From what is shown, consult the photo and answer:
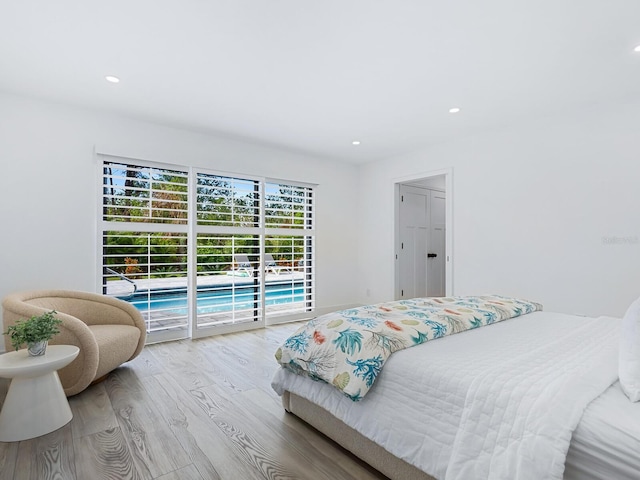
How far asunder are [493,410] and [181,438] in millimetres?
1673

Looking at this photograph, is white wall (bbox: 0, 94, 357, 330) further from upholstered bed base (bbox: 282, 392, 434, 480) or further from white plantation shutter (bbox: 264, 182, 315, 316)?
upholstered bed base (bbox: 282, 392, 434, 480)

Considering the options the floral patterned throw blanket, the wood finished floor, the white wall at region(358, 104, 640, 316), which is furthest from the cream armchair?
the white wall at region(358, 104, 640, 316)

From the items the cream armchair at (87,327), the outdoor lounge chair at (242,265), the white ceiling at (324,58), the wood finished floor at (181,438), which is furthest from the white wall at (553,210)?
the cream armchair at (87,327)

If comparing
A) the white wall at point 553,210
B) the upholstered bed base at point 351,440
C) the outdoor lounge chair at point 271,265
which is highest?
the white wall at point 553,210

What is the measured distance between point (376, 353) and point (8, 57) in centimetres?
337

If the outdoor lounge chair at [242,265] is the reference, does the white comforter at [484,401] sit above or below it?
below

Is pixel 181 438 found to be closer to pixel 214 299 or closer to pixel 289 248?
pixel 214 299

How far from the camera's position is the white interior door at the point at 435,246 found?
232 inches

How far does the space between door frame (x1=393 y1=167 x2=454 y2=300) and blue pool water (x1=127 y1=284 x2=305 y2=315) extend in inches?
63.7

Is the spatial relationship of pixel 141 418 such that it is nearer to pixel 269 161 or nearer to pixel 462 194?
pixel 269 161

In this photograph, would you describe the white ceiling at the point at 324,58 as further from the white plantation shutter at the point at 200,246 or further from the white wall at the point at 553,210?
the white plantation shutter at the point at 200,246

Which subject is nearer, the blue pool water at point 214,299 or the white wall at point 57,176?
the white wall at point 57,176

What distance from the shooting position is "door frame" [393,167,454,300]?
14.8 ft

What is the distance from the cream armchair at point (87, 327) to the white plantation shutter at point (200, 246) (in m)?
0.61
